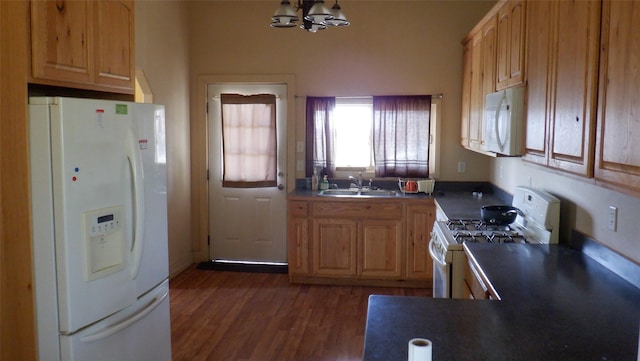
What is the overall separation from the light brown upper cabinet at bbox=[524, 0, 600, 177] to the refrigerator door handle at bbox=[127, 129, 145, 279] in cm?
196

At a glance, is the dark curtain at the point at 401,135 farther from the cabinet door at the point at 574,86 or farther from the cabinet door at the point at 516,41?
the cabinet door at the point at 574,86

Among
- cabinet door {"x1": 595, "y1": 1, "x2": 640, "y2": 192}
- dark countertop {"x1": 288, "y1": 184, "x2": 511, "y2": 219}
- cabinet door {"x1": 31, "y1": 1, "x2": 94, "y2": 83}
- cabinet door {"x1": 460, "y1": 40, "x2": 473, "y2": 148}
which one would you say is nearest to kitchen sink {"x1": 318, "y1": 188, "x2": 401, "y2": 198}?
dark countertop {"x1": 288, "y1": 184, "x2": 511, "y2": 219}

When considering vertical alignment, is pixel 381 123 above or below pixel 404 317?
above

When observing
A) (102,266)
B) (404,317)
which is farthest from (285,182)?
(404,317)

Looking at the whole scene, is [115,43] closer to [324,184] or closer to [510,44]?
[510,44]

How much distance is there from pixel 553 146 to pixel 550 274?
580 millimetres

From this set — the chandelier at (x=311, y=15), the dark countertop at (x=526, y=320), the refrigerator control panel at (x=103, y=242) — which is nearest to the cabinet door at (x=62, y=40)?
the refrigerator control panel at (x=103, y=242)

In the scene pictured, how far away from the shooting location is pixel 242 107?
5.68 m

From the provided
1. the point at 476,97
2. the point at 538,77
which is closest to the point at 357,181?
the point at 476,97

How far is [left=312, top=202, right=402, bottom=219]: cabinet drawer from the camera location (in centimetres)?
498

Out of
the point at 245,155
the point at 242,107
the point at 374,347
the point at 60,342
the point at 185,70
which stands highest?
the point at 185,70

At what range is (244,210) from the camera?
582 cm

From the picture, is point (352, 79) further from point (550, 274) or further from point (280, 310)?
point (550, 274)

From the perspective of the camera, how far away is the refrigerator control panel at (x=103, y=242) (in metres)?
2.33
